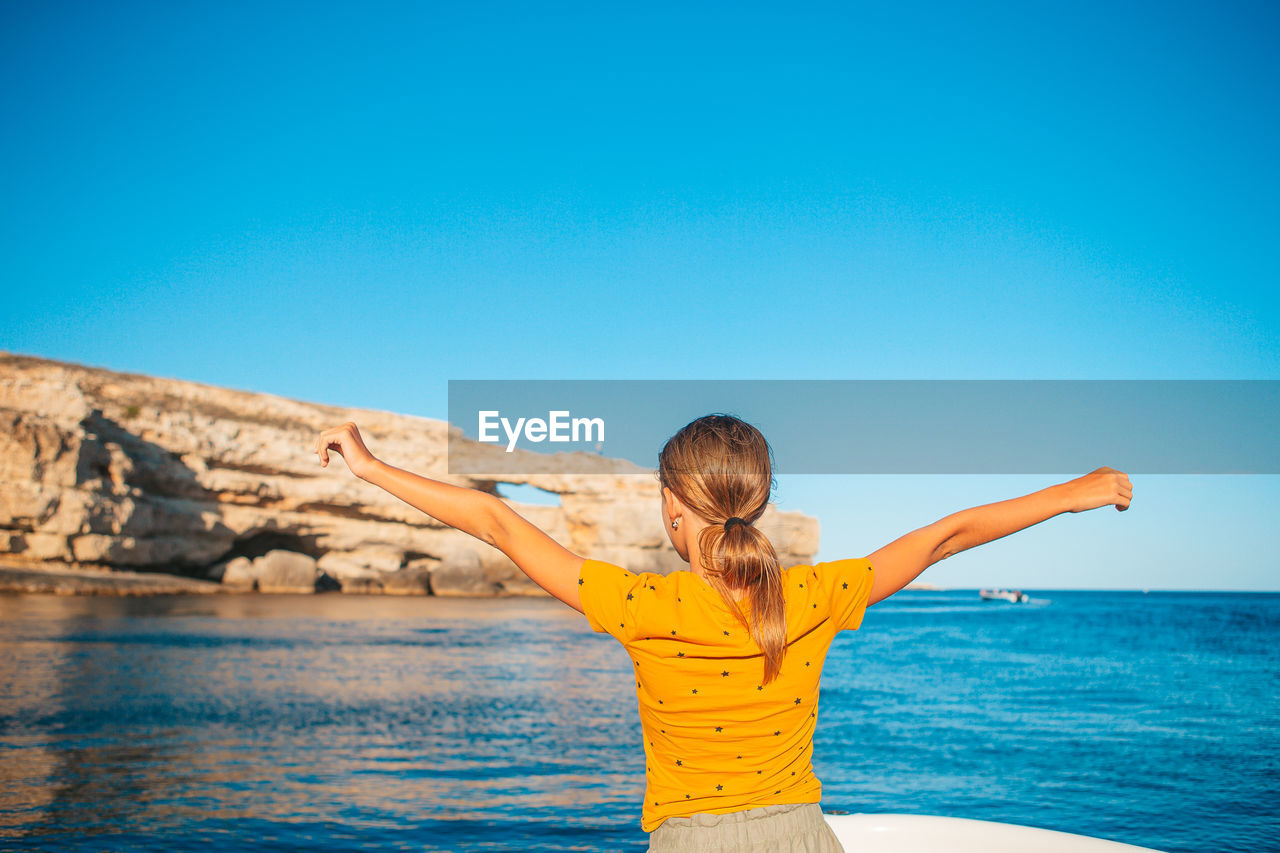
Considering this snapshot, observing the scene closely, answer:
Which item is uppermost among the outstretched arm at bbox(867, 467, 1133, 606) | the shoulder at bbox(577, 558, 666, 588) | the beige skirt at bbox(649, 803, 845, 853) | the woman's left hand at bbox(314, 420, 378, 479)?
the woman's left hand at bbox(314, 420, 378, 479)

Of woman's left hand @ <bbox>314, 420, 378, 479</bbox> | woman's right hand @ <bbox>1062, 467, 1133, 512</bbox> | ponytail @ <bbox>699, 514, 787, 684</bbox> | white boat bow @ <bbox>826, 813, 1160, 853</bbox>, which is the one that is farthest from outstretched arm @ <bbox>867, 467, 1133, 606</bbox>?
white boat bow @ <bbox>826, 813, 1160, 853</bbox>

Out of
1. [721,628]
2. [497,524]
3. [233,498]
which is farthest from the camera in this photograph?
[233,498]

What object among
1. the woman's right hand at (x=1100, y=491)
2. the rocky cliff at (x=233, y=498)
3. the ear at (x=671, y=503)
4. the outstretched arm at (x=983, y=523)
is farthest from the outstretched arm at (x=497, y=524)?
the rocky cliff at (x=233, y=498)

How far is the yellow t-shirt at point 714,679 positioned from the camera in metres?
1.45

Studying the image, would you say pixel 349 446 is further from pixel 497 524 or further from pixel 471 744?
pixel 471 744

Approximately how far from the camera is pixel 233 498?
3534 cm

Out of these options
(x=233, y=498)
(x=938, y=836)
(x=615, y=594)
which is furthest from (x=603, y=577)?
(x=233, y=498)

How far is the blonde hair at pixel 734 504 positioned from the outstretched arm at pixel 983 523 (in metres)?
0.24

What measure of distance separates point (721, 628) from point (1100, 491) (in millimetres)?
881

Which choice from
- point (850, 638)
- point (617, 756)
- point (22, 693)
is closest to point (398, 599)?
point (850, 638)

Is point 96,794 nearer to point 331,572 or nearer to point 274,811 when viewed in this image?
point 274,811

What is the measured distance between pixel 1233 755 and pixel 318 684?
12739mm

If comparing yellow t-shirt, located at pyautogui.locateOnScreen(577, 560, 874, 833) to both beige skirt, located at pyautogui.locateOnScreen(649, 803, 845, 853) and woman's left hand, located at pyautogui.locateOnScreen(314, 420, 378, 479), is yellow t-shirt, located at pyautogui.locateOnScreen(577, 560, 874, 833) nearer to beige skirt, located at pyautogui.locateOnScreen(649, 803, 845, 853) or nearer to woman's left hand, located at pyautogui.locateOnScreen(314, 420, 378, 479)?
beige skirt, located at pyautogui.locateOnScreen(649, 803, 845, 853)

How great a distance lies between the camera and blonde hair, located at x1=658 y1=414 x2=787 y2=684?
1436 millimetres
